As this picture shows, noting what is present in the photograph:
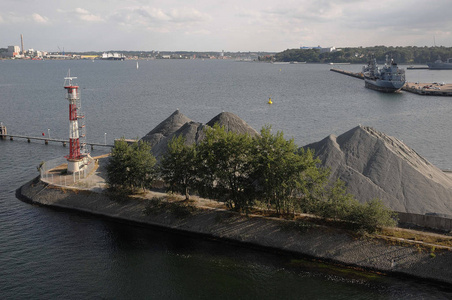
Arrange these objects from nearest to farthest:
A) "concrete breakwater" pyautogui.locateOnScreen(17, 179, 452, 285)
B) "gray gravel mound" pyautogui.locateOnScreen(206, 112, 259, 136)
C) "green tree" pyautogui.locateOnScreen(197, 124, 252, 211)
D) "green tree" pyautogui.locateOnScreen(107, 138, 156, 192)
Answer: "concrete breakwater" pyautogui.locateOnScreen(17, 179, 452, 285) → "green tree" pyautogui.locateOnScreen(197, 124, 252, 211) → "green tree" pyautogui.locateOnScreen(107, 138, 156, 192) → "gray gravel mound" pyautogui.locateOnScreen(206, 112, 259, 136)

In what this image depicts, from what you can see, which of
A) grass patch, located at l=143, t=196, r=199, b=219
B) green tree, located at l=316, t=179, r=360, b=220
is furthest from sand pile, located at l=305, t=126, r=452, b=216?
grass patch, located at l=143, t=196, r=199, b=219

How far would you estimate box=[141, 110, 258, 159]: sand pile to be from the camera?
48.4 metres

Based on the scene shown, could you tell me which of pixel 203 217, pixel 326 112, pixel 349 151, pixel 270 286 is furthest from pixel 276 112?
pixel 270 286

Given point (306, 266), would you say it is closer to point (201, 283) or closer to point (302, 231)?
point (302, 231)

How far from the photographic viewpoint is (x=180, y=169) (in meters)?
37.9

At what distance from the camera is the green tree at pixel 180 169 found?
37906 millimetres

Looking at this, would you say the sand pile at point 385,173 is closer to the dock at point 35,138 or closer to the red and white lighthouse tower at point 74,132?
the red and white lighthouse tower at point 74,132

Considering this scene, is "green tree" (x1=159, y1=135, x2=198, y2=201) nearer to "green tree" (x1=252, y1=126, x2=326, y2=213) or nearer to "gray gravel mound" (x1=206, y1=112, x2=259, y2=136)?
"green tree" (x1=252, y1=126, x2=326, y2=213)

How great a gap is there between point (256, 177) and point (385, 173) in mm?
11985

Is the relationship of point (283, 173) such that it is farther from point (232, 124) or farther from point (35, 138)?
point (35, 138)

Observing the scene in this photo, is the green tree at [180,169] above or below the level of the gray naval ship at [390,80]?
below

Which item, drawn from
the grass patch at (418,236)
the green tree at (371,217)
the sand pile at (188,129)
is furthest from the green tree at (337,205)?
the sand pile at (188,129)

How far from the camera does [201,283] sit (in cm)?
2931

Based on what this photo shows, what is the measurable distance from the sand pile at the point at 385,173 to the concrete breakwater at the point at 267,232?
5527 mm
